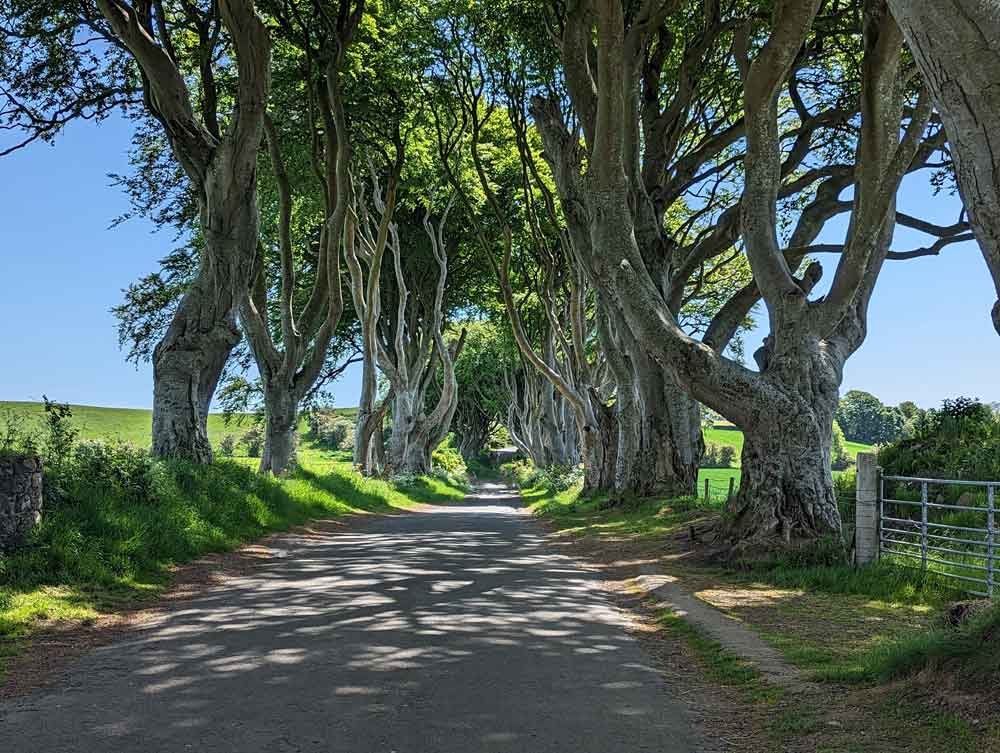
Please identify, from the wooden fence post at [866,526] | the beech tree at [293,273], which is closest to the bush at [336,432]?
the beech tree at [293,273]

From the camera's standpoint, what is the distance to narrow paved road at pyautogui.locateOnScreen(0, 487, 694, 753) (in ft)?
14.0

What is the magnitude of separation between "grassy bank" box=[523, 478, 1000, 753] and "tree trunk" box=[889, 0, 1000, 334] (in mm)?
1945

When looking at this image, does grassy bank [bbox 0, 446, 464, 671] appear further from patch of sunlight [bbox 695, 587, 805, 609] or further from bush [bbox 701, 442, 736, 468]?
bush [bbox 701, 442, 736, 468]

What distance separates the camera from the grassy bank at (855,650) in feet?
14.5

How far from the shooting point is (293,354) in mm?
18203

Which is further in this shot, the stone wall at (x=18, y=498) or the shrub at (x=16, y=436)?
the shrub at (x=16, y=436)

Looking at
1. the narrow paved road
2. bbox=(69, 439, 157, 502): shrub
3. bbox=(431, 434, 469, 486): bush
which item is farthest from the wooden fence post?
bbox=(431, 434, 469, 486): bush

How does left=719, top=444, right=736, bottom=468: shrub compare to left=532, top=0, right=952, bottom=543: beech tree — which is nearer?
left=532, top=0, right=952, bottom=543: beech tree

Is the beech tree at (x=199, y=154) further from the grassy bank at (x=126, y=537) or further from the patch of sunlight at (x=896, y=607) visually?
the patch of sunlight at (x=896, y=607)

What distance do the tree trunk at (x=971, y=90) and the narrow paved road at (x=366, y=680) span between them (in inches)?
121

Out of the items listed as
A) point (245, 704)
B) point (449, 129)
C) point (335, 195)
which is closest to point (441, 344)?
point (449, 129)

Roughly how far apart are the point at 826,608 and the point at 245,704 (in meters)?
5.73

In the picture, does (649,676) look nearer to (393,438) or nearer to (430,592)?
(430,592)

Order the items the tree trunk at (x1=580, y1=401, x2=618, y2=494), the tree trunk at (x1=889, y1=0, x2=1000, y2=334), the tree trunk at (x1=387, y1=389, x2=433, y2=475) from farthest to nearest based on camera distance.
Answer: the tree trunk at (x1=387, y1=389, x2=433, y2=475), the tree trunk at (x1=580, y1=401, x2=618, y2=494), the tree trunk at (x1=889, y1=0, x2=1000, y2=334)
